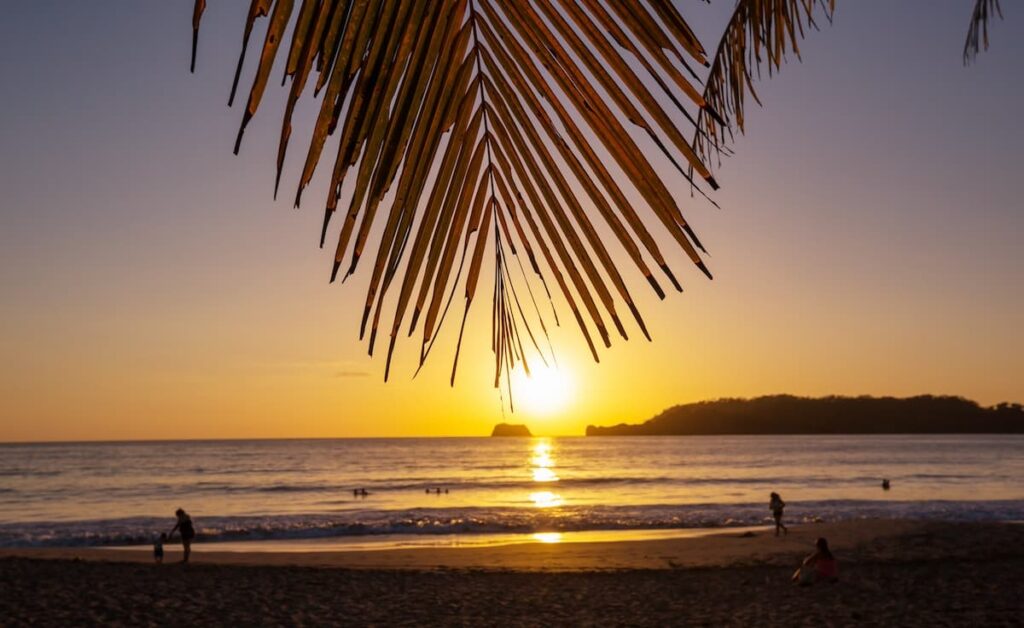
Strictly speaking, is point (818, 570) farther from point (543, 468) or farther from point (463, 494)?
point (543, 468)

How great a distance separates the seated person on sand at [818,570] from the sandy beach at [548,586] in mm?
223

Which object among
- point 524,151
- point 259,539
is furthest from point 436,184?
point 259,539

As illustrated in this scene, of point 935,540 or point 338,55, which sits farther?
point 935,540

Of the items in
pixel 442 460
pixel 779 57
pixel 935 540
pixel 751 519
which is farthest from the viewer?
pixel 442 460

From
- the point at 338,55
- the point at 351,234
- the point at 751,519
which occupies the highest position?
the point at 338,55

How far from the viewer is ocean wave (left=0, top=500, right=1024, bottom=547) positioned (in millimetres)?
29422

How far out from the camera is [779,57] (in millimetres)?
2234

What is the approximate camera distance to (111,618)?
12.5m

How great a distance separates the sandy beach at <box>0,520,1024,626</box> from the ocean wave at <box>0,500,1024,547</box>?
6190 mm

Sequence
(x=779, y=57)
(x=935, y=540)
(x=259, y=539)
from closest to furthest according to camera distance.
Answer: (x=779, y=57) → (x=935, y=540) → (x=259, y=539)

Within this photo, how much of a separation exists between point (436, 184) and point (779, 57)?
71.0 inches

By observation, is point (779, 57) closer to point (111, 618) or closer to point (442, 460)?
point (111, 618)

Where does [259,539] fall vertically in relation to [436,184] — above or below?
below

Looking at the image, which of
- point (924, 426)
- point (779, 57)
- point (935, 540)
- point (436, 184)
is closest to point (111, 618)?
point (779, 57)
